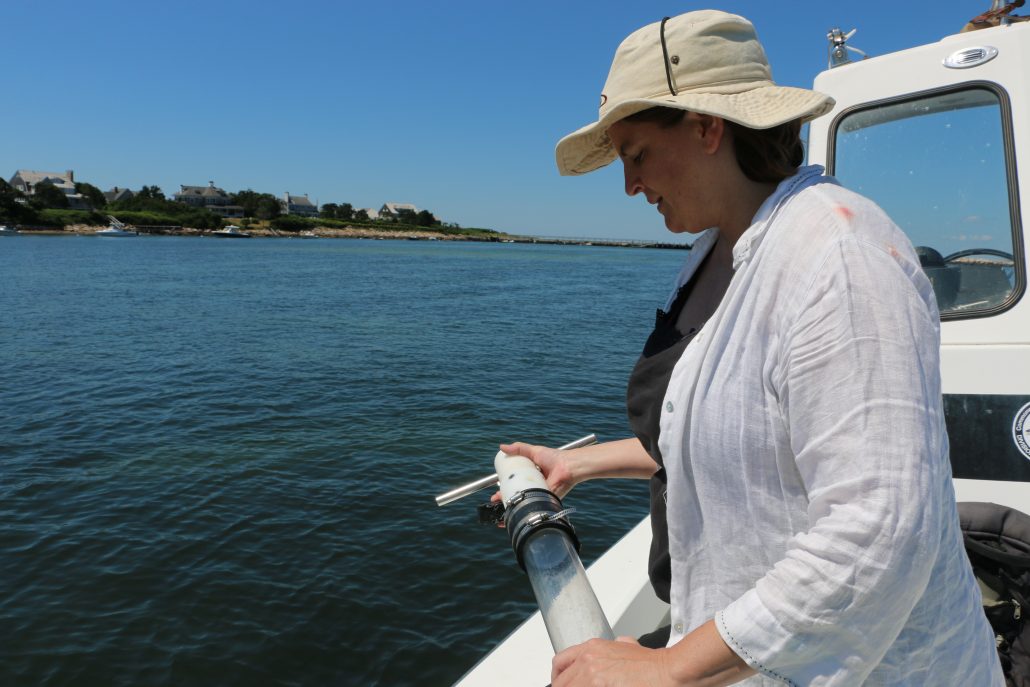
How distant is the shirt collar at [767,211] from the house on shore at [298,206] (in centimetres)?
19418

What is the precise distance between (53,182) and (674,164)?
566 ft

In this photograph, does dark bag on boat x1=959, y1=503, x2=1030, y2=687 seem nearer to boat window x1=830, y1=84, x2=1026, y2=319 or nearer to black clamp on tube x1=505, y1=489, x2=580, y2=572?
boat window x1=830, y1=84, x2=1026, y2=319

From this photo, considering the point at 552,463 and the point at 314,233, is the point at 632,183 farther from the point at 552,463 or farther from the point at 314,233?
the point at 314,233

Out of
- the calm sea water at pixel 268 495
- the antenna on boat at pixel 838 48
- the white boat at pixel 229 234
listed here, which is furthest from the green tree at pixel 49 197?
the antenna on boat at pixel 838 48

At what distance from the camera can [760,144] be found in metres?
1.39

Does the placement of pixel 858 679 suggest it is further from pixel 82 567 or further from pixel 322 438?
pixel 322 438

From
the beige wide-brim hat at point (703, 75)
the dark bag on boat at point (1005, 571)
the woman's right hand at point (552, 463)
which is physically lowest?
the dark bag on boat at point (1005, 571)

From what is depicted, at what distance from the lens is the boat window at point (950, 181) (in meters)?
2.98

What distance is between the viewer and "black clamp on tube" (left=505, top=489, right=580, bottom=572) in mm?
1604

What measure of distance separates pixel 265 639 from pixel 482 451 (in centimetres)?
612

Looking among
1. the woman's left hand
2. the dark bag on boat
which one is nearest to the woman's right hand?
the woman's left hand

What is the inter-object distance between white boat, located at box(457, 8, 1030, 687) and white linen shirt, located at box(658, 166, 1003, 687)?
1.74m

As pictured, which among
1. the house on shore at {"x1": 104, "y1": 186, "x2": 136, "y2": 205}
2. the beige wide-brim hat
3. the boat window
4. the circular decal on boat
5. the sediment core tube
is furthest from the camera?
the house on shore at {"x1": 104, "y1": 186, "x2": 136, "y2": 205}

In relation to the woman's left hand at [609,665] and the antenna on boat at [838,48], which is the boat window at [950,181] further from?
the woman's left hand at [609,665]
